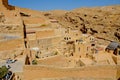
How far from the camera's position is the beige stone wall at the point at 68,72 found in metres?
13.2

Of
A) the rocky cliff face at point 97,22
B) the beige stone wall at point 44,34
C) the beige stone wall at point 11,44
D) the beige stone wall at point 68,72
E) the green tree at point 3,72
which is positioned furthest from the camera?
the rocky cliff face at point 97,22

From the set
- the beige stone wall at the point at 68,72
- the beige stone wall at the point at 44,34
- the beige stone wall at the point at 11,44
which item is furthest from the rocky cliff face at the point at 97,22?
the beige stone wall at the point at 68,72

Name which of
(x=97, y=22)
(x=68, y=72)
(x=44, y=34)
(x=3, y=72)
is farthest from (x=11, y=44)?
(x=97, y=22)

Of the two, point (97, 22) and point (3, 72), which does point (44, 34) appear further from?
point (97, 22)

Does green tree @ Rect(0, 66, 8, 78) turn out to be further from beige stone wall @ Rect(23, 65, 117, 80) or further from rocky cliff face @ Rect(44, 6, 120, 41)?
rocky cliff face @ Rect(44, 6, 120, 41)

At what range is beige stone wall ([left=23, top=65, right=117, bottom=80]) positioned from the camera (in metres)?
13.2

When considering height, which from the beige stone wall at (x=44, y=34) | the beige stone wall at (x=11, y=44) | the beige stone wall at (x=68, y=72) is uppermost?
the beige stone wall at (x=44, y=34)

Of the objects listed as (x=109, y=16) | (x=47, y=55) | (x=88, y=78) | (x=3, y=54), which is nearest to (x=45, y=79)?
(x=88, y=78)

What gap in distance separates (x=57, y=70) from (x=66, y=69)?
60 cm

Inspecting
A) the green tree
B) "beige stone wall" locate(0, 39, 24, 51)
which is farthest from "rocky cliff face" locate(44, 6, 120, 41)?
the green tree

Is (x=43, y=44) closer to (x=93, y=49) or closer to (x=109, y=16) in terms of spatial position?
(x=93, y=49)

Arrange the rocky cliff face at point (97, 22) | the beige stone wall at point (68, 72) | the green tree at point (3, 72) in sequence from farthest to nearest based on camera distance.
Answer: the rocky cliff face at point (97, 22)
the beige stone wall at point (68, 72)
the green tree at point (3, 72)

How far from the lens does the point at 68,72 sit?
520 inches

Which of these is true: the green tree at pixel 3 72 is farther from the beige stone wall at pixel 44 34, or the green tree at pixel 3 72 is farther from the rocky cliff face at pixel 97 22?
the rocky cliff face at pixel 97 22
